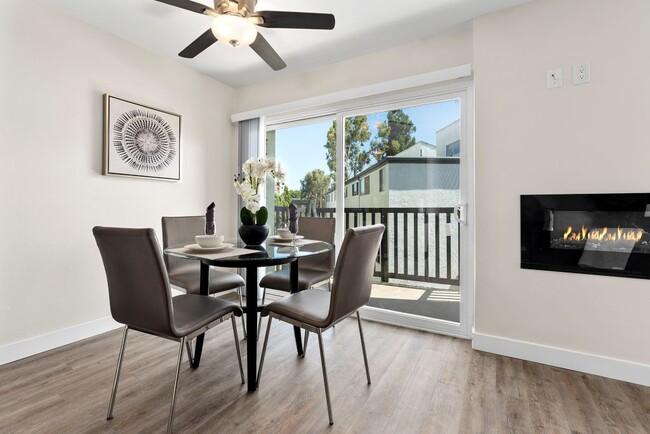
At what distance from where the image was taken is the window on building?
3074mm

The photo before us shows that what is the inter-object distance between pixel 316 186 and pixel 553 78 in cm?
216

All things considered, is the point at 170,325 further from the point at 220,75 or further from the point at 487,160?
the point at 220,75

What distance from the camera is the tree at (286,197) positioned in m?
3.57

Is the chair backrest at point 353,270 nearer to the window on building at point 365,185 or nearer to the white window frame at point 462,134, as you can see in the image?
the white window frame at point 462,134

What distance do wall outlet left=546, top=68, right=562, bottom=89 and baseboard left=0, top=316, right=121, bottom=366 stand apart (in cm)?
380

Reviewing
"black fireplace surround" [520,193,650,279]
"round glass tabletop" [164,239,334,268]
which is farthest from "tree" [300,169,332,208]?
"black fireplace surround" [520,193,650,279]

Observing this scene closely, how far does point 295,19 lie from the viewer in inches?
71.6

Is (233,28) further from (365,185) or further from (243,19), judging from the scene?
(365,185)

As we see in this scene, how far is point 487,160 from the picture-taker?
2361 millimetres

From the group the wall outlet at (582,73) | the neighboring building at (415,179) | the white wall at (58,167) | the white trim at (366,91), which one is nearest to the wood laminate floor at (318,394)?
the white wall at (58,167)

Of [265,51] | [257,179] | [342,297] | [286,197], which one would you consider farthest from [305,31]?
[342,297]

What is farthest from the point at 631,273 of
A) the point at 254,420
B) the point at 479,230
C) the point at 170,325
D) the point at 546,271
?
the point at 170,325

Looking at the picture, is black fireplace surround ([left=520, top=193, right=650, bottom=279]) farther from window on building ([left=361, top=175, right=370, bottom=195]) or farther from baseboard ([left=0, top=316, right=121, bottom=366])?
baseboard ([left=0, top=316, right=121, bottom=366])

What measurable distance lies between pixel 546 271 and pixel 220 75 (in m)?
3.51
